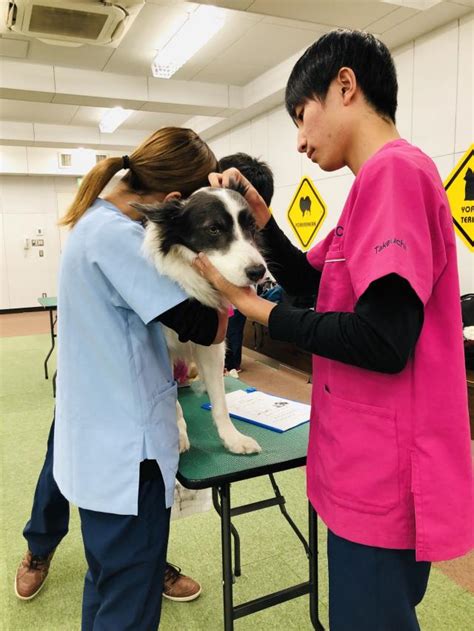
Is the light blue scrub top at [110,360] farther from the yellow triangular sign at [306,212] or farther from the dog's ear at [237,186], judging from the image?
the yellow triangular sign at [306,212]

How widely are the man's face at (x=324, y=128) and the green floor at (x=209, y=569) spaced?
5.77ft

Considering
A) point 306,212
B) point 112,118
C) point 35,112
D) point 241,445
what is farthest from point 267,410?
point 35,112

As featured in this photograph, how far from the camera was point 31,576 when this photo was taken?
211 centimetres

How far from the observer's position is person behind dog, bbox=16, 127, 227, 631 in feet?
3.67

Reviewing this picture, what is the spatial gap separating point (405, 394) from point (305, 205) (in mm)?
5498

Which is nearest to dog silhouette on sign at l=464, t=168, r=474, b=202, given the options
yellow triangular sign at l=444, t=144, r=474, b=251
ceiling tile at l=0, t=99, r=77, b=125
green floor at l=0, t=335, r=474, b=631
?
yellow triangular sign at l=444, t=144, r=474, b=251

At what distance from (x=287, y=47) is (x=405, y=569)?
17.6 ft

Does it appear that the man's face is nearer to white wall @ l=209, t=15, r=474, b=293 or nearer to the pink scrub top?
the pink scrub top

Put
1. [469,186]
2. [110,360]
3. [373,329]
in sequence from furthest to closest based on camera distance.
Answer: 1. [469,186]
2. [110,360]
3. [373,329]

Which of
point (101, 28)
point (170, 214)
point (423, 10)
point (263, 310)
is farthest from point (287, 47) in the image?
point (263, 310)

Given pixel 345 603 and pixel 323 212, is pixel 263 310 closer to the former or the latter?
pixel 345 603

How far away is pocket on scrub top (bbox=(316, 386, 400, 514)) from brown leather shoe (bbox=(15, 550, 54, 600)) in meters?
1.64

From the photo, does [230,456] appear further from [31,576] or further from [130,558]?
[31,576]

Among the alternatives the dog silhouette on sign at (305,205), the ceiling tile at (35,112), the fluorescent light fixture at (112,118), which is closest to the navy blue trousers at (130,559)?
the dog silhouette on sign at (305,205)
